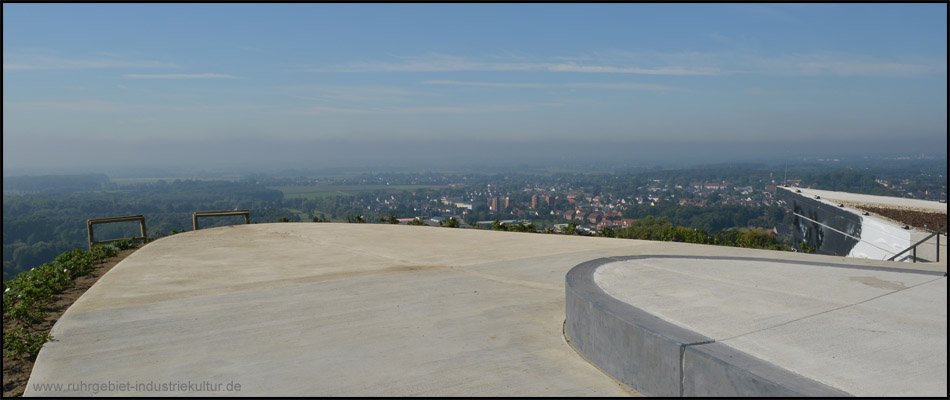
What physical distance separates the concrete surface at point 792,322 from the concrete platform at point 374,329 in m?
0.03

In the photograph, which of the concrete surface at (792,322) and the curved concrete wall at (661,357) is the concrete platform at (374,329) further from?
the curved concrete wall at (661,357)

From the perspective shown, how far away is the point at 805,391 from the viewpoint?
3.38 m

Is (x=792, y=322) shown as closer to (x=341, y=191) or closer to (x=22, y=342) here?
(x=22, y=342)

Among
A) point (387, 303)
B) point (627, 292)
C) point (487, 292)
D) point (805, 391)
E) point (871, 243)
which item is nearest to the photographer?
point (805, 391)

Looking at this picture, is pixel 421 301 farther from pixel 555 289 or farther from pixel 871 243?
pixel 871 243

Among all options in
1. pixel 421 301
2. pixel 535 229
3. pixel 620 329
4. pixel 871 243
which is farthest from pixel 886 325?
pixel 535 229

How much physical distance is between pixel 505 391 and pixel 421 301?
3.02m

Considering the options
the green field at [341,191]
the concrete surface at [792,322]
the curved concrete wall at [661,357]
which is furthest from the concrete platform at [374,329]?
the green field at [341,191]

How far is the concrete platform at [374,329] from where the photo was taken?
15.0 feet

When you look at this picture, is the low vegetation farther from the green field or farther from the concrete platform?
the green field

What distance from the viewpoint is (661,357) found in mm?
4184

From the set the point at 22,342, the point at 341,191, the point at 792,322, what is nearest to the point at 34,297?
the point at 22,342

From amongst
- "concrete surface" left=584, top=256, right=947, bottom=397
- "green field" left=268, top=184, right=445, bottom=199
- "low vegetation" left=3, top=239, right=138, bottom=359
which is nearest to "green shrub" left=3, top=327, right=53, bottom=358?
"low vegetation" left=3, top=239, right=138, bottom=359

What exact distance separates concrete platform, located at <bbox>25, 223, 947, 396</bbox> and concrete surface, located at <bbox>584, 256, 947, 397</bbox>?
0.11 ft
